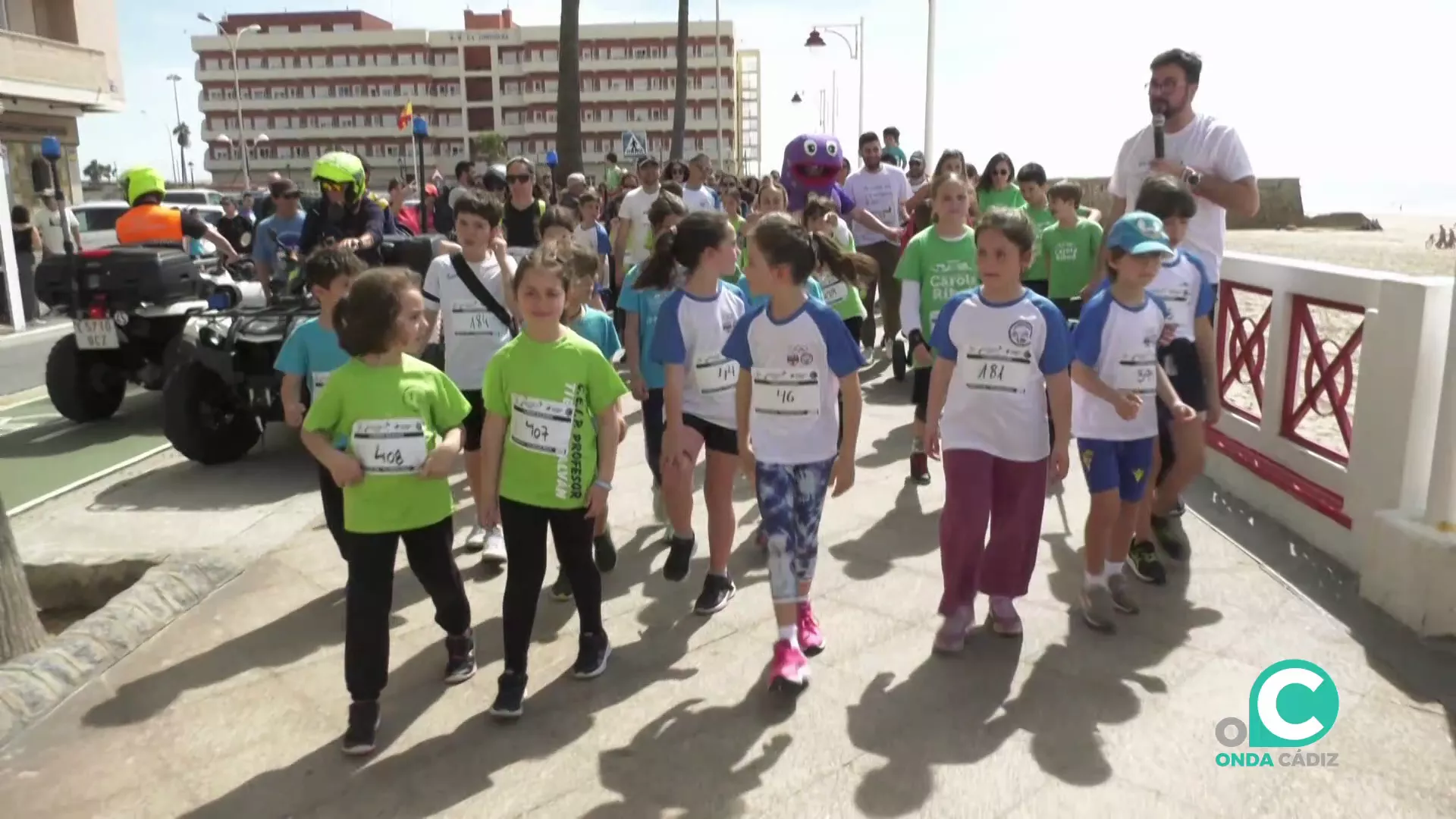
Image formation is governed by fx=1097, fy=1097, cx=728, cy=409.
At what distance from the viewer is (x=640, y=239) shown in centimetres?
946

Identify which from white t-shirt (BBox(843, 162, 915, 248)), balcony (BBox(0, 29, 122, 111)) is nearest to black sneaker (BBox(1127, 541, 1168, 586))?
white t-shirt (BBox(843, 162, 915, 248))

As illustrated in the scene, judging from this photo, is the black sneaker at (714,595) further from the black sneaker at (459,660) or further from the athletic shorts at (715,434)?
the black sneaker at (459,660)

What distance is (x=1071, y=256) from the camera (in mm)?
6676

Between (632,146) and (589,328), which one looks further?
(632,146)

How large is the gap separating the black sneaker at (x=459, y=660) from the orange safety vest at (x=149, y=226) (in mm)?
5821

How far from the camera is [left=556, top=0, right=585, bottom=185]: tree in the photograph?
16203 mm

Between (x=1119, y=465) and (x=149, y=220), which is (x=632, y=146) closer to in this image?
(x=149, y=220)

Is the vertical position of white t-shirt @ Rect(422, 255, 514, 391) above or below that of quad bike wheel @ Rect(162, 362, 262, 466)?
above

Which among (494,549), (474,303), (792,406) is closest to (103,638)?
(494,549)

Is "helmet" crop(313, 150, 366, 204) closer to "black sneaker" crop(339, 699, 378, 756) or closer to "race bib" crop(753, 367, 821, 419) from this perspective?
"race bib" crop(753, 367, 821, 419)

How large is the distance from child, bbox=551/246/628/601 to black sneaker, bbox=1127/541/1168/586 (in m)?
2.11

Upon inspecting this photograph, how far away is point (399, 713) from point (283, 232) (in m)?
4.91

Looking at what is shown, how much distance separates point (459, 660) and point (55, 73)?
26327 mm

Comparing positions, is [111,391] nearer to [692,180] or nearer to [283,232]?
[283,232]
